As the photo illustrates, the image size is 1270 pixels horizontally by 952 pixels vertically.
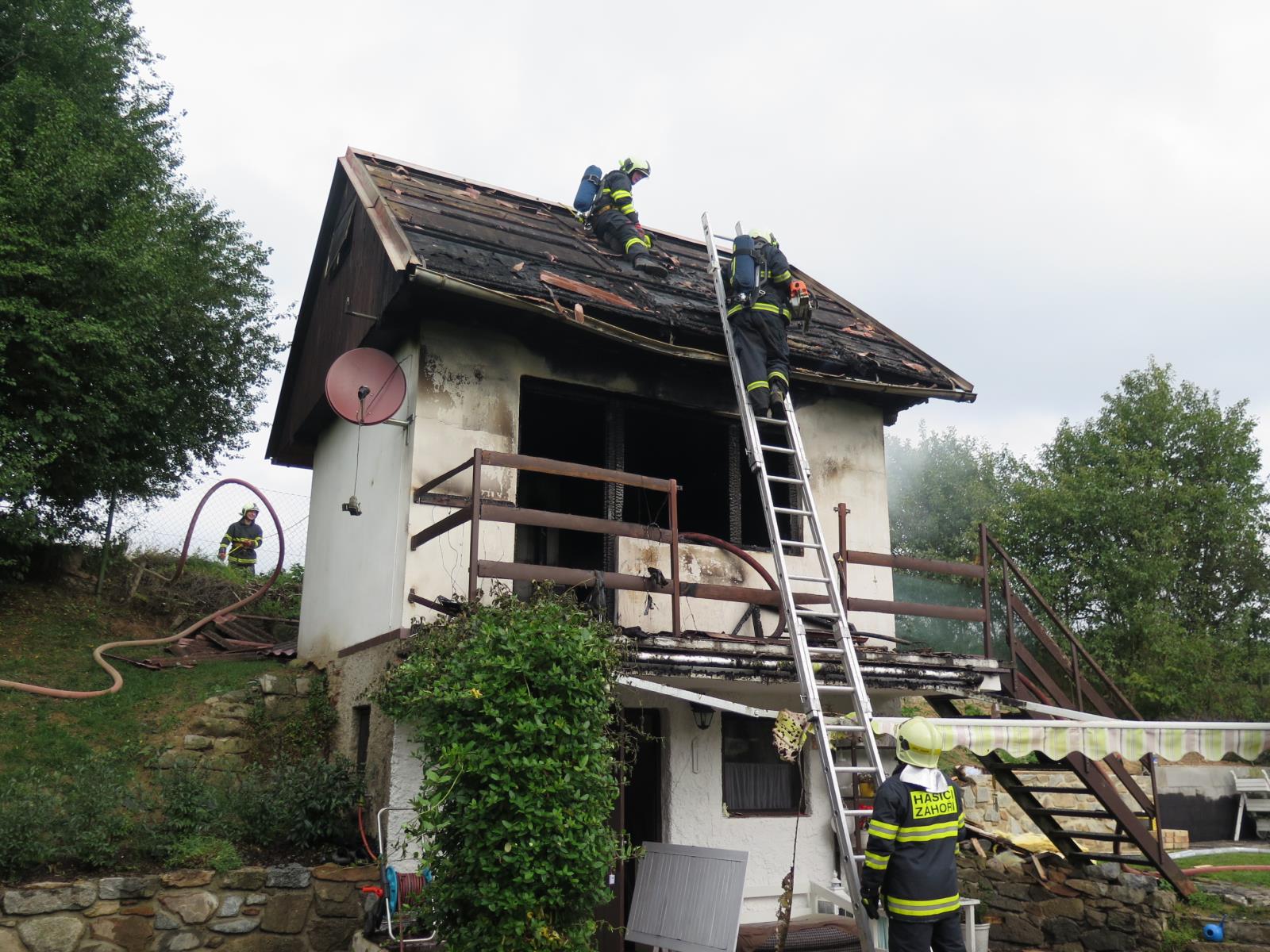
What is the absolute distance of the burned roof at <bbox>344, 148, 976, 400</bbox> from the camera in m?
8.29

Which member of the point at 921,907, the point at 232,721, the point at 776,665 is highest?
the point at 776,665

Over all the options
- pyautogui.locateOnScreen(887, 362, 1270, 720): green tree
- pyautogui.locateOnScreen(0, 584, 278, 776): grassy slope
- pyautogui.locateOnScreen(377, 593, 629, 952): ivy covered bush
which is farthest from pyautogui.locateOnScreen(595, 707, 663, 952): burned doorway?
pyautogui.locateOnScreen(887, 362, 1270, 720): green tree

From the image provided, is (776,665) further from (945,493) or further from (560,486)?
(945,493)

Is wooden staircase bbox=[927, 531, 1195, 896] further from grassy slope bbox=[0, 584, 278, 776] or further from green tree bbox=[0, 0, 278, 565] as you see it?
green tree bbox=[0, 0, 278, 565]

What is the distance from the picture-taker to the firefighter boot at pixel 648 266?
10016 mm

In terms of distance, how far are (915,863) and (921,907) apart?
8.5 inches

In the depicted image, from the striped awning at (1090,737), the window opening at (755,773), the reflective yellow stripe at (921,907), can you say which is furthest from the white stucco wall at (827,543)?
the reflective yellow stripe at (921,907)

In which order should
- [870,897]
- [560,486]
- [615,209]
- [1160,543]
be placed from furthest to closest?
[1160,543] < [560,486] < [615,209] < [870,897]

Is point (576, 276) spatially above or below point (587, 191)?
below

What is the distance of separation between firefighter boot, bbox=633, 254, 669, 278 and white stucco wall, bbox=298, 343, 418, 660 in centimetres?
268

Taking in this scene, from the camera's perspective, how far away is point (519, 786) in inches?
212

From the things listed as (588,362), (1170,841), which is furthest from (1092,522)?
(588,362)

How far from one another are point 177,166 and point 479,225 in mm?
10829

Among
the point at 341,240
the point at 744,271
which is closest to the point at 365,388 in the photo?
the point at 744,271
